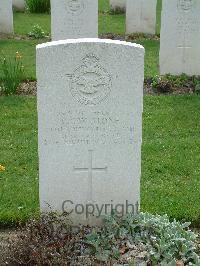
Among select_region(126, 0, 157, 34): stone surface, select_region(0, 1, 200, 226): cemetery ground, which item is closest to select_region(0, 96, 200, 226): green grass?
select_region(0, 1, 200, 226): cemetery ground

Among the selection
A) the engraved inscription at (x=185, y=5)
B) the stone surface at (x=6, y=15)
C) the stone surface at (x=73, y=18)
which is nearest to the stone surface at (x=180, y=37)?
the engraved inscription at (x=185, y=5)

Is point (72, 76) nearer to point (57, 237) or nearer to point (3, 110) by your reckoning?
point (57, 237)

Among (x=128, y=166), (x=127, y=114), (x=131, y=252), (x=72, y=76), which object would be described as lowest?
(x=131, y=252)

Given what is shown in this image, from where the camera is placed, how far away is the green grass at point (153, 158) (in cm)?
494

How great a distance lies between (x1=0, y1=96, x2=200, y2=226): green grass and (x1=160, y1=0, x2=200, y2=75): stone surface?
44.2 inches

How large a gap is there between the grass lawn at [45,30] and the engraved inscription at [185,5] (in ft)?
4.02

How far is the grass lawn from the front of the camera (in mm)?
9855

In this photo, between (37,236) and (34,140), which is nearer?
(37,236)

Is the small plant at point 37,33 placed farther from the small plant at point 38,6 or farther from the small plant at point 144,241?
the small plant at point 144,241

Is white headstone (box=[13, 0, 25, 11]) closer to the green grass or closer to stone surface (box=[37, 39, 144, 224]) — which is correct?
the green grass

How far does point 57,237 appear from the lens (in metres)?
3.95

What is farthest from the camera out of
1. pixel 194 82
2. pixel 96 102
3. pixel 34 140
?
pixel 194 82

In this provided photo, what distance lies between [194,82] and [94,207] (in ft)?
15.8

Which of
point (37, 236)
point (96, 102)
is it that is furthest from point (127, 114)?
point (37, 236)
